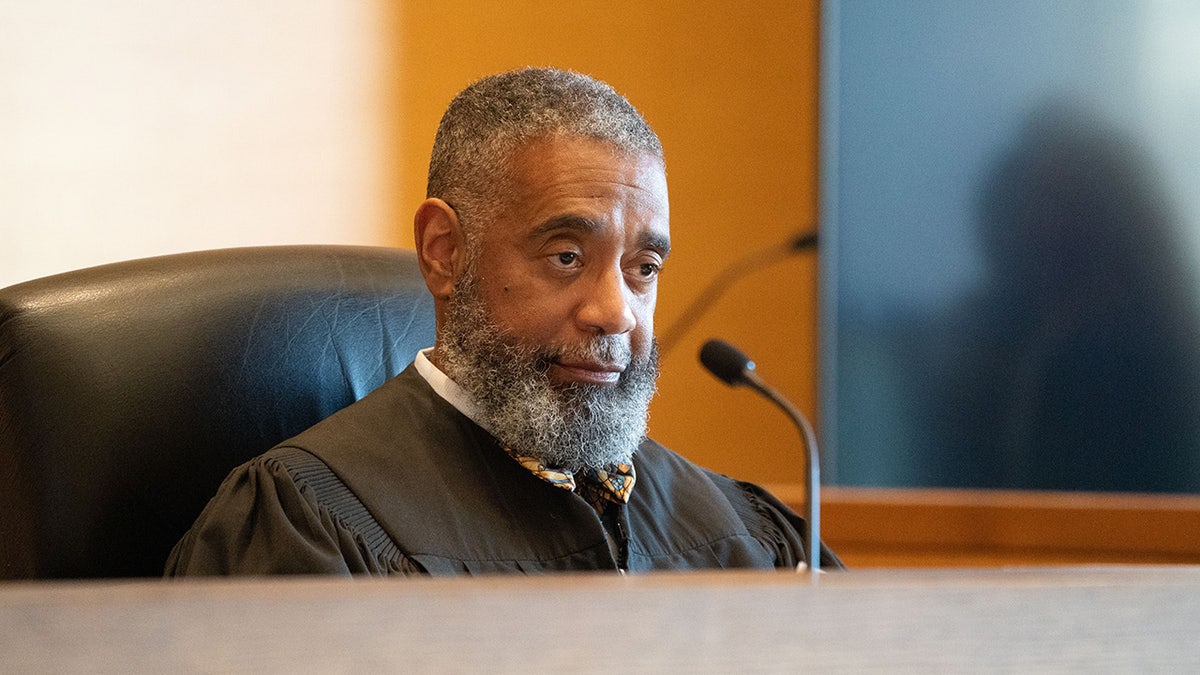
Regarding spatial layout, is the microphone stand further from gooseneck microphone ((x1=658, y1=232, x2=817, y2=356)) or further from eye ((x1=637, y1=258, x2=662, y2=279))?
gooseneck microphone ((x1=658, y1=232, x2=817, y2=356))

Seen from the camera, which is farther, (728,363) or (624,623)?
(728,363)

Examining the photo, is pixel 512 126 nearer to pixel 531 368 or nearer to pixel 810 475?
pixel 531 368

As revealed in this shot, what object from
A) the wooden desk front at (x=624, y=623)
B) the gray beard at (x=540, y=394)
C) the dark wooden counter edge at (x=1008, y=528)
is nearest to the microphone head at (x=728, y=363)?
the gray beard at (x=540, y=394)

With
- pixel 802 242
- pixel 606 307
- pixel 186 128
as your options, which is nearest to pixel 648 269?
pixel 606 307

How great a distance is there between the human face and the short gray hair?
18 millimetres

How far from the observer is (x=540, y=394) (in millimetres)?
1400

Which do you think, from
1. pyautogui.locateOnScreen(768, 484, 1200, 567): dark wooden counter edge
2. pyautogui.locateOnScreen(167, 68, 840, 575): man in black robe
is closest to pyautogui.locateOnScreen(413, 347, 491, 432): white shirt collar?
pyautogui.locateOnScreen(167, 68, 840, 575): man in black robe

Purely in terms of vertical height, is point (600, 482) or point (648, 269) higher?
point (648, 269)

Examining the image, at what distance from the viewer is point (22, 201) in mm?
2311

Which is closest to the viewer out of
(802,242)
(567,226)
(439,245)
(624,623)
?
(624,623)

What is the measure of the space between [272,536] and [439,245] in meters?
0.44

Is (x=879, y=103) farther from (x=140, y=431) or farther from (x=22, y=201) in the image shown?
(x=140, y=431)

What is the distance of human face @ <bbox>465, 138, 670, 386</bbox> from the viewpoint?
4.60 feet

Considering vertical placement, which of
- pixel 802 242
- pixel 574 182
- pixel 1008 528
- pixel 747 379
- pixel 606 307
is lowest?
pixel 1008 528
